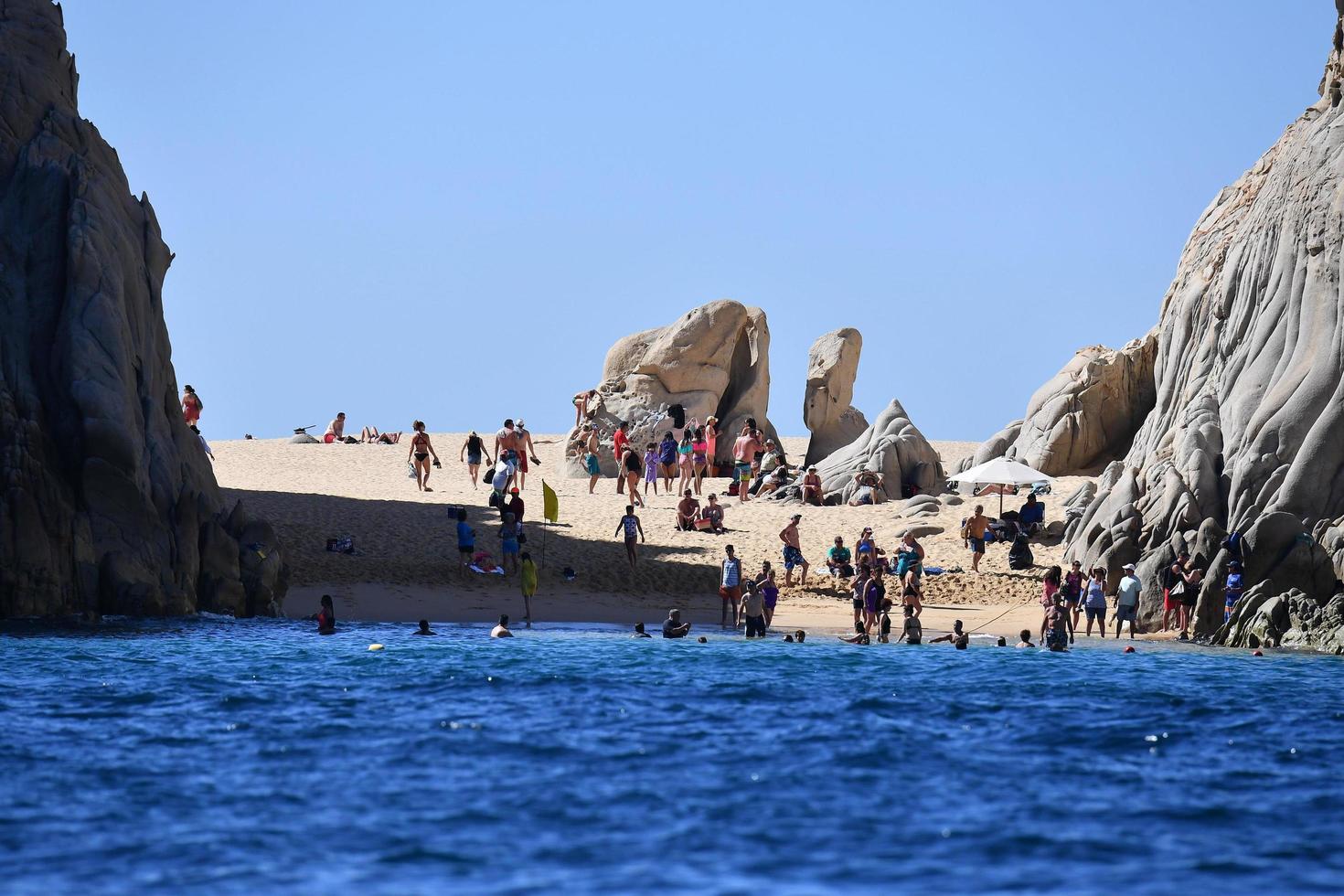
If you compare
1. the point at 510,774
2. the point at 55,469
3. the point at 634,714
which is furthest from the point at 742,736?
the point at 55,469

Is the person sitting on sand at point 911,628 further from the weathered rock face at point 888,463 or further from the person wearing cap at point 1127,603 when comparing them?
the weathered rock face at point 888,463

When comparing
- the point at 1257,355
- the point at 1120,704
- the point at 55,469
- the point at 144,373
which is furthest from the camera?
the point at 1257,355

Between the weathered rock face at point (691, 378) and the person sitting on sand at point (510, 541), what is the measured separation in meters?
11.8

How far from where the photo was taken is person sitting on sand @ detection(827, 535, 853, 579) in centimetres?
2991

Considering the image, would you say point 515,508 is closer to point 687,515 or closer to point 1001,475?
point 687,515

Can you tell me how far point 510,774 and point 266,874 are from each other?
3.60 m

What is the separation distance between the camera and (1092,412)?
3966 centimetres

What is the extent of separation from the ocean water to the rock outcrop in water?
10.2ft

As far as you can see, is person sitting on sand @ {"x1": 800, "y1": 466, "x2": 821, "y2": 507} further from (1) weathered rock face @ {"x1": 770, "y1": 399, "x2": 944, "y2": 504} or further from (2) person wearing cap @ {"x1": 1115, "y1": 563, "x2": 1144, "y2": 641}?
(2) person wearing cap @ {"x1": 1115, "y1": 563, "x2": 1144, "y2": 641}

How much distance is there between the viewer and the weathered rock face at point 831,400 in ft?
145

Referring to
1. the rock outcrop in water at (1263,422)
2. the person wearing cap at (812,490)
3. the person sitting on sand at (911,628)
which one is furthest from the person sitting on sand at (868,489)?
the person sitting on sand at (911,628)

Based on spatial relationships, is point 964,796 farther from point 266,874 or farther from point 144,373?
point 144,373

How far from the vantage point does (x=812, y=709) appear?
18.3 metres

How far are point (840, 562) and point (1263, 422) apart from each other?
7330 millimetres
